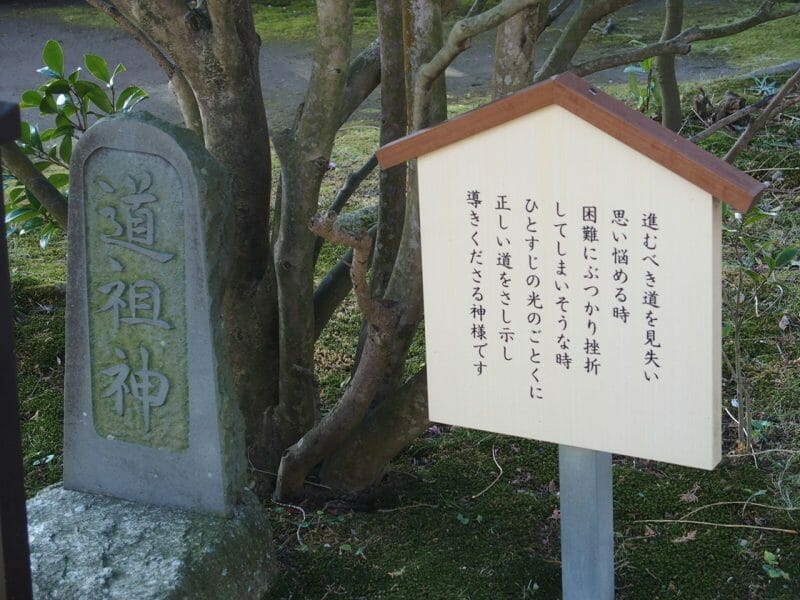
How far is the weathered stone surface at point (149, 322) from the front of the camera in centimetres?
265

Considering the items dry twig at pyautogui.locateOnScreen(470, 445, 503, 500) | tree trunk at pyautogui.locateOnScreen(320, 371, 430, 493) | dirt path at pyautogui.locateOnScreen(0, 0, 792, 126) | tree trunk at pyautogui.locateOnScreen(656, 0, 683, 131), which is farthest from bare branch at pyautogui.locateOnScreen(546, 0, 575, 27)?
dirt path at pyautogui.locateOnScreen(0, 0, 792, 126)

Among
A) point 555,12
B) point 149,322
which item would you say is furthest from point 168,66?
point 555,12

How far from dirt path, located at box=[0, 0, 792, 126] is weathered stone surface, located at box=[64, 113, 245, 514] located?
4.10m

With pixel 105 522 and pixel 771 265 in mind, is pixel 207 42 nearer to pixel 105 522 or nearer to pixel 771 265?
pixel 105 522

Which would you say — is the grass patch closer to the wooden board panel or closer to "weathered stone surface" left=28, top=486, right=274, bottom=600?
"weathered stone surface" left=28, top=486, right=274, bottom=600

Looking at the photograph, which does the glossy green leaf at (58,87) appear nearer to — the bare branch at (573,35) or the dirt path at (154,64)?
the bare branch at (573,35)

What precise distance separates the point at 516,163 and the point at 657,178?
287 mm

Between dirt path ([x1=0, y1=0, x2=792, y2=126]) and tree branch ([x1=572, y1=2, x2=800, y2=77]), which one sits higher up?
tree branch ([x1=572, y1=2, x2=800, y2=77])

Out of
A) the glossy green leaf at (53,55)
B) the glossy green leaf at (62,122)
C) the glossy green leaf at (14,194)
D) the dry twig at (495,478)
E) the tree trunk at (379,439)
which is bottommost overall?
the dry twig at (495,478)

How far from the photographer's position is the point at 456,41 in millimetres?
2449

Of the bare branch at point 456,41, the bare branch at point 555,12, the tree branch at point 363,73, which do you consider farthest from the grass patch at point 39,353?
the bare branch at point 555,12

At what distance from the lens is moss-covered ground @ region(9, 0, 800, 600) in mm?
2938

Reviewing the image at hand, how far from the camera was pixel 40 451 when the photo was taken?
3768mm

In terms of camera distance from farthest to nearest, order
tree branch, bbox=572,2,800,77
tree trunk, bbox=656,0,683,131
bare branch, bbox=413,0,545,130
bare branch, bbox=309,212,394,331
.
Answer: tree trunk, bbox=656,0,683,131
tree branch, bbox=572,2,800,77
bare branch, bbox=309,212,394,331
bare branch, bbox=413,0,545,130
